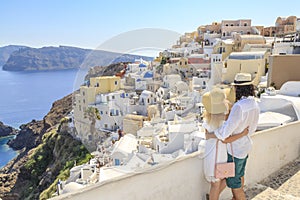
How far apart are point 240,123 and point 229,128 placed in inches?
4.9

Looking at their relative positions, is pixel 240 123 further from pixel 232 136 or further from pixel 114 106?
pixel 114 106

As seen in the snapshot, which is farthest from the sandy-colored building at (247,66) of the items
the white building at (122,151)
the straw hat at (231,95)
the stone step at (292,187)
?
the straw hat at (231,95)

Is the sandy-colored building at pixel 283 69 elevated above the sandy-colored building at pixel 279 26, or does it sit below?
below

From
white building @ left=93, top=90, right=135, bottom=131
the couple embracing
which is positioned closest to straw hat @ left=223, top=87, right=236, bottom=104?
the couple embracing

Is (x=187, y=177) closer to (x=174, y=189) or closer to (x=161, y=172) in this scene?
(x=174, y=189)

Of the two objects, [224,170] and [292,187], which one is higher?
[224,170]

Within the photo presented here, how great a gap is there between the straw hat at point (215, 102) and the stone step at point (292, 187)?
152 cm

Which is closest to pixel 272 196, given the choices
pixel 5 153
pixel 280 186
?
pixel 280 186

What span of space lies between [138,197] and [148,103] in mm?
13534

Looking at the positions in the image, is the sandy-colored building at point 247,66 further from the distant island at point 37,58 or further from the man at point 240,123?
the distant island at point 37,58

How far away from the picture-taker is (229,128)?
1921 millimetres

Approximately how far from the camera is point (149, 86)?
16.2 meters

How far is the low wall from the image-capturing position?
1.81 meters

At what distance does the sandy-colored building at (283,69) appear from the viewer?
8071mm
